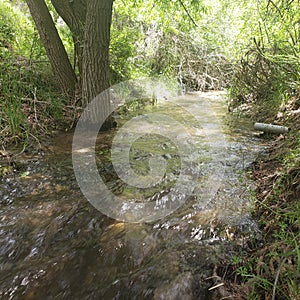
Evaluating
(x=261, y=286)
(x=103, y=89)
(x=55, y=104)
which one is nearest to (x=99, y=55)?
(x=103, y=89)

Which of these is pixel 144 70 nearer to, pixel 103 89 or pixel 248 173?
pixel 103 89

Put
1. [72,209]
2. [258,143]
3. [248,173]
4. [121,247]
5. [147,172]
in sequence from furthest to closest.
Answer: [258,143] → [147,172] → [248,173] → [72,209] → [121,247]

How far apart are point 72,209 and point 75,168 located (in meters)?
0.86

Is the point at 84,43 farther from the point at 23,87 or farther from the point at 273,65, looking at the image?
the point at 273,65

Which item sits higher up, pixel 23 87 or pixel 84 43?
pixel 84 43

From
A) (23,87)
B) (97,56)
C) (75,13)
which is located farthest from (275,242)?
(75,13)

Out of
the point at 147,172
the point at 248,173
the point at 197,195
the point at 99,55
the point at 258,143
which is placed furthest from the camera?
the point at 99,55

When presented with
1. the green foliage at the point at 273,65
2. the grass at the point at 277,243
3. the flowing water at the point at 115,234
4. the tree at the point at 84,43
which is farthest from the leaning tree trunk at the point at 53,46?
the grass at the point at 277,243

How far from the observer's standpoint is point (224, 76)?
A: 9719mm

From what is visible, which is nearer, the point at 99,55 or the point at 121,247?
the point at 121,247

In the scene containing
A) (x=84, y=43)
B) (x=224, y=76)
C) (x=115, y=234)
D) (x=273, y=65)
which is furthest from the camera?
(x=224, y=76)

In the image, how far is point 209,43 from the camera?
9.12 m

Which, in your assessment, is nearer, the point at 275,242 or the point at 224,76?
the point at 275,242

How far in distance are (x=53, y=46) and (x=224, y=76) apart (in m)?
6.95
